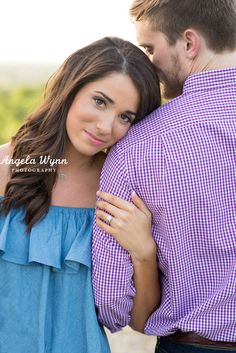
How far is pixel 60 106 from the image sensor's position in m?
2.57

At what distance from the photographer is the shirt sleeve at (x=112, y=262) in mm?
2346

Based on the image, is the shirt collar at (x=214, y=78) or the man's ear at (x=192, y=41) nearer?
the shirt collar at (x=214, y=78)

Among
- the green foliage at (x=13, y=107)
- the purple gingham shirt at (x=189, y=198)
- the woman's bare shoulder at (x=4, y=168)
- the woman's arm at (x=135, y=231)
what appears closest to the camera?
the purple gingham shirt at (x=189, y=198)

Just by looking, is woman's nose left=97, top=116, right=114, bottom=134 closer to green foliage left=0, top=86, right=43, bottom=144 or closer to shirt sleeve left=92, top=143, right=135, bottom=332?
shirt sleeve left=92, top=143, right=135, bottom=332

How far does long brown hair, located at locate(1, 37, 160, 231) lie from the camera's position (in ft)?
8.18

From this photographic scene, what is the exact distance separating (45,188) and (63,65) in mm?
463

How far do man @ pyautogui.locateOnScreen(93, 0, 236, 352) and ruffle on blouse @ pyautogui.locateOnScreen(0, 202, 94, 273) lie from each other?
84 mm

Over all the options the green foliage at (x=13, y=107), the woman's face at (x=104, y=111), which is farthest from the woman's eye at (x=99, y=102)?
the green foliage at (x=13, y=107)

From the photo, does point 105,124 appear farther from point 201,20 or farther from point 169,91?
point 201,20

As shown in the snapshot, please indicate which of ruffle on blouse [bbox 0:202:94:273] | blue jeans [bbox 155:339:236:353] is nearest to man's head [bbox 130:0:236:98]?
ruffle on blouse [bbox 0:202:94:273]

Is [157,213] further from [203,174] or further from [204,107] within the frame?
[204,107]

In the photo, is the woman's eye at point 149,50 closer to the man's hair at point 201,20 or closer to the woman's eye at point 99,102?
the man's hair at point 201,20

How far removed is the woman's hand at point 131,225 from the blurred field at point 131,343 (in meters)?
2.50

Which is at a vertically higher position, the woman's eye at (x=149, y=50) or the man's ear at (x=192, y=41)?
the man's ear at (x=192, y=41)
